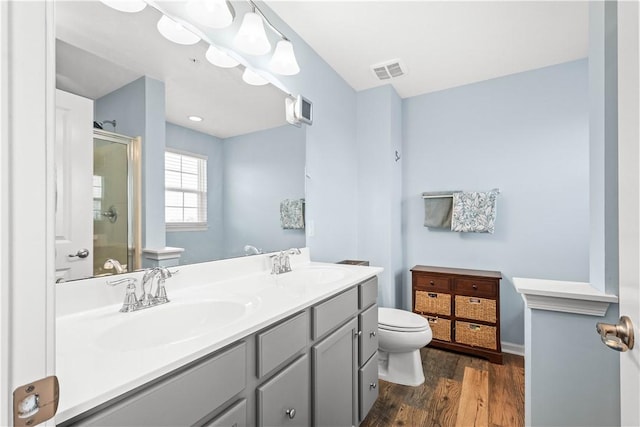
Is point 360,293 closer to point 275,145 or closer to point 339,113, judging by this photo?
point 275,145

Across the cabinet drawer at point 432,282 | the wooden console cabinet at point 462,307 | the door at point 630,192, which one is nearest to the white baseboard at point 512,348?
the wooden console cabinet at point 462,307

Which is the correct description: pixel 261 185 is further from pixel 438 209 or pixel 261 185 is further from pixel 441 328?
pixel 441 328

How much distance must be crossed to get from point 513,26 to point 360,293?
6.56ft

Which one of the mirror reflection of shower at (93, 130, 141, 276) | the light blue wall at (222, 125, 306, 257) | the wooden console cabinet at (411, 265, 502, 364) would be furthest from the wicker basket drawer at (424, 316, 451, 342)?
the mirror reflection of shower at (93, 130, 141, 276)

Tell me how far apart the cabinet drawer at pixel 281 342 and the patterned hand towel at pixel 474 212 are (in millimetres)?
2009

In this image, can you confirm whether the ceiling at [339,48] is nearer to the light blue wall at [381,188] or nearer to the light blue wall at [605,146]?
the light blue wall at [381,188]

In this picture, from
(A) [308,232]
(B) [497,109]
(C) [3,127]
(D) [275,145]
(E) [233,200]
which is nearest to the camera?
(C) [3,127]

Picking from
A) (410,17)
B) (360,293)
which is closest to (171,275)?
(360,293)

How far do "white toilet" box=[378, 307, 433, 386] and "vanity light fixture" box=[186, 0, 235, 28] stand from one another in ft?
6.49

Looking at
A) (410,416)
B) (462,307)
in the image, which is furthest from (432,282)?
(410,416)

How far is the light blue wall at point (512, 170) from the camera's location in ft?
7.86

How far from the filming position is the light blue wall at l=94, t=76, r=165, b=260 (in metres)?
1.10

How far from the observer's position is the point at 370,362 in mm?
1725

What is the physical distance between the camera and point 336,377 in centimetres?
136
